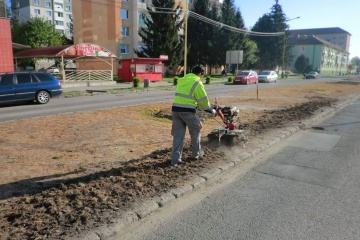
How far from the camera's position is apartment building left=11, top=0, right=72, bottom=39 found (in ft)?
280

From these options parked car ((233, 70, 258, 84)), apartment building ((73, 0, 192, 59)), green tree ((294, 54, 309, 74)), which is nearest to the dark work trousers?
parked car ((233, 70, 258, 84))

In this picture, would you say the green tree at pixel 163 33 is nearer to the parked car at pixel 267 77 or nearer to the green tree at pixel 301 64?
the parked car at pixel 267 77

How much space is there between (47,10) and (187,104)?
97465mm

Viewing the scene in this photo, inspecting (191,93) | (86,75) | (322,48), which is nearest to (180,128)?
(191,93)

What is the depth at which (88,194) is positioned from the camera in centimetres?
416

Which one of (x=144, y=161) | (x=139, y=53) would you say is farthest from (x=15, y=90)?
(x=139, y=53)

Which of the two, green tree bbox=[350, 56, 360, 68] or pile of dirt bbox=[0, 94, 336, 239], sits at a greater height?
green tree bbox=[350, 56, 360, 68]

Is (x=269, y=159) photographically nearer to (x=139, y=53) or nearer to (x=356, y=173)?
(x=356, y=173)

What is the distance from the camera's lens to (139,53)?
138 feet

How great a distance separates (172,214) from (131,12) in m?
46.4

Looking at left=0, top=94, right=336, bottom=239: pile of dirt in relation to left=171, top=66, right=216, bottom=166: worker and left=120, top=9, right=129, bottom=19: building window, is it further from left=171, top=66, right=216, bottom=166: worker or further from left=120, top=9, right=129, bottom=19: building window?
left=120, top=9, right=129, bottom=19: building window

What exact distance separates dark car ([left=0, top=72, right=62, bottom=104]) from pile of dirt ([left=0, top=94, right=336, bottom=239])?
37.7 feet

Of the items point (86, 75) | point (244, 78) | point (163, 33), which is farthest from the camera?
point (163, 33)

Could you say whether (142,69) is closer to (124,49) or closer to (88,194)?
(124,49)
